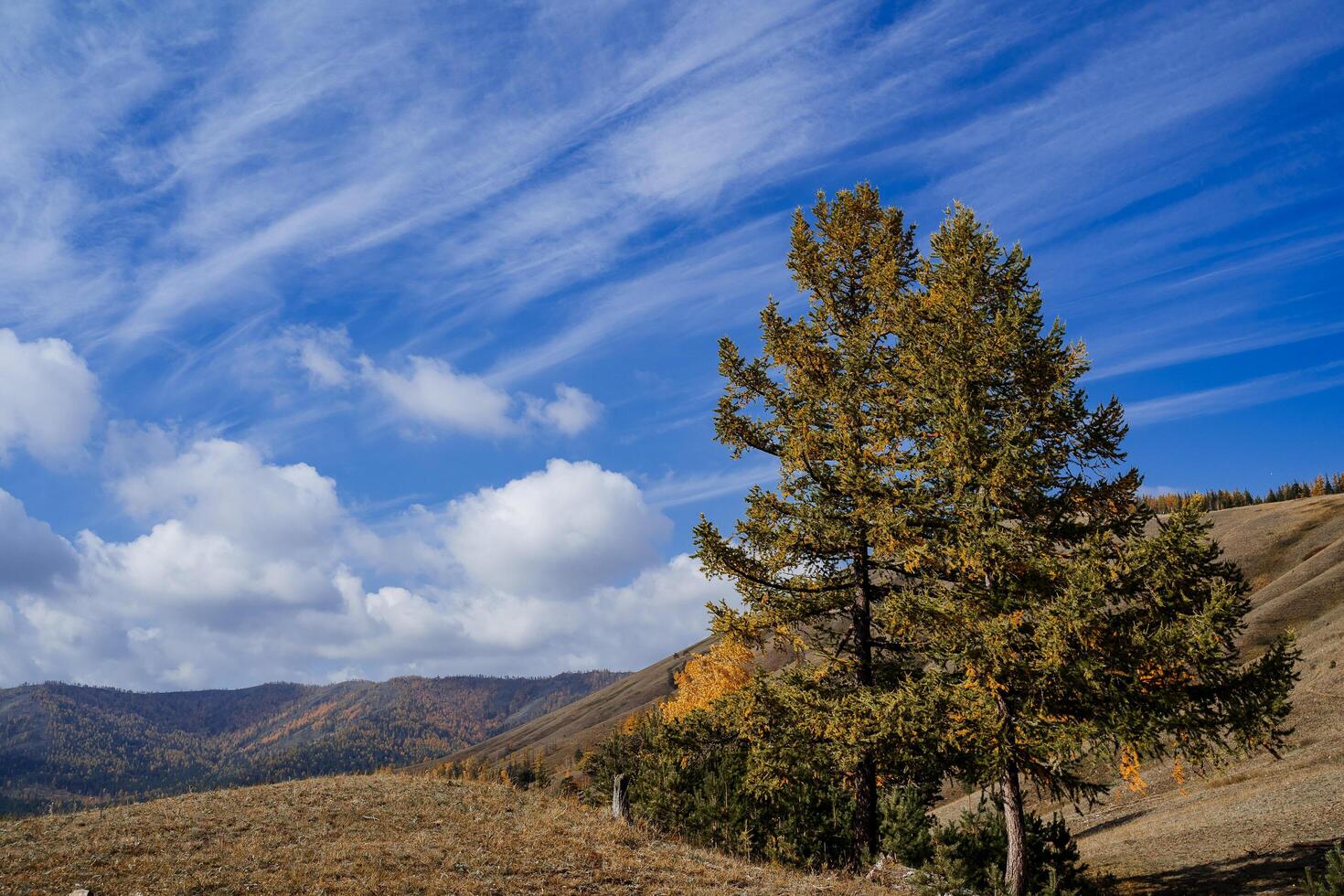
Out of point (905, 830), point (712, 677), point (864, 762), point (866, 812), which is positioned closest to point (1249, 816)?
point (905, 830)

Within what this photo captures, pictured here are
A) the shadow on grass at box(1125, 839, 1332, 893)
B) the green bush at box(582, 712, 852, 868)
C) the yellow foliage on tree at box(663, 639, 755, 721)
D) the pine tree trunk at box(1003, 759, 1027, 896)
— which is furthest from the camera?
the yellow foliage on tree at box(663, 639, 755, 721)

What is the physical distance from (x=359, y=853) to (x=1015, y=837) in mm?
13476

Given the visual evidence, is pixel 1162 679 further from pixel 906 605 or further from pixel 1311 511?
pixel 1311 511

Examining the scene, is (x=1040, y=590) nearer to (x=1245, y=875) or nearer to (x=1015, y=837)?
(x=1015, y=837)

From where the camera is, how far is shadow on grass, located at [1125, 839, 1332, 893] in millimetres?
16672

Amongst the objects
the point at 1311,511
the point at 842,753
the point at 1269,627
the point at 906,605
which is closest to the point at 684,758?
the point at 842,753

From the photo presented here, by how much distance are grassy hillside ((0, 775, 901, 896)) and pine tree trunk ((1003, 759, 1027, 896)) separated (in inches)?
95.6

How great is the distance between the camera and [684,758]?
19.5 meters

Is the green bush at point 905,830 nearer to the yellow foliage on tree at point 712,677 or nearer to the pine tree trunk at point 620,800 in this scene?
the yellow foliage on tree at point 712,677

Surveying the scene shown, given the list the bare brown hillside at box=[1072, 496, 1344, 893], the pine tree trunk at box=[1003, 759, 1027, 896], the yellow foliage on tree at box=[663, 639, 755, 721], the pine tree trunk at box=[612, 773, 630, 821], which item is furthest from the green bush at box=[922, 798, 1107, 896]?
the pine tree trunk at box=[612, 773, 630, 821]

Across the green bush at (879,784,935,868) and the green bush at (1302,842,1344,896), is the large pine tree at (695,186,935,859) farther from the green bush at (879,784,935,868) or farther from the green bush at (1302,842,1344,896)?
the green bush at (1302,842,1344,896)

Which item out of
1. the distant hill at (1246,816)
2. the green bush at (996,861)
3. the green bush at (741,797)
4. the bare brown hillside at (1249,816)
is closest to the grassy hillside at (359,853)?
the green bush at (996,861)

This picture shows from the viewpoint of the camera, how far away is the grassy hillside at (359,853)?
13.7 metres

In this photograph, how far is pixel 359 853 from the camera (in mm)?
15367
